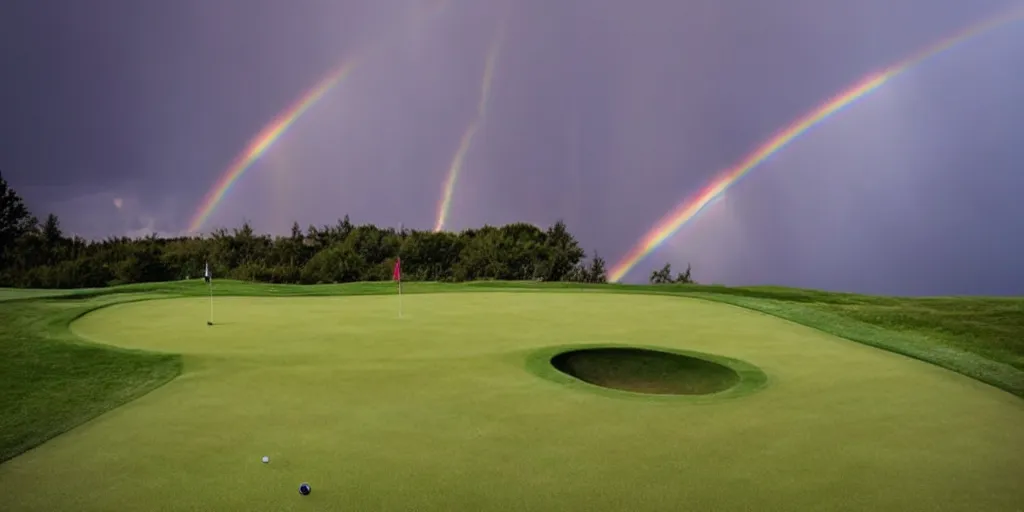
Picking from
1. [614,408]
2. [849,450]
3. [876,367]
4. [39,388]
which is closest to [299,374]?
[39,388]

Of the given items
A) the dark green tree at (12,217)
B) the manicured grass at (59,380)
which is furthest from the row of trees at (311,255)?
the manicured grass at (59,380)

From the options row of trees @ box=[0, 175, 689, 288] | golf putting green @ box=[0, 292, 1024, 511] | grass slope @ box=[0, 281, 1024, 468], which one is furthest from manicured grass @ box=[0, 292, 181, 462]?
row of trees @ box=[0, 175, 689, 288]

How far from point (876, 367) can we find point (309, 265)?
36.8 meters

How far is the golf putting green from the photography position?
13.7 feet

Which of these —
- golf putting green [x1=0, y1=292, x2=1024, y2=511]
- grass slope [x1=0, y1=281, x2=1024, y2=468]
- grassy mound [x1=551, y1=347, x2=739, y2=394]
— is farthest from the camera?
grassy mound [x1=551, y1=347, x2=739, y2=394]

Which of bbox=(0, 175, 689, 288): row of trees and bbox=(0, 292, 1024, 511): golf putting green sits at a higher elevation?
bbox=(0, 175, 689, 288): row of trees

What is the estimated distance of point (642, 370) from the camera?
8625mm

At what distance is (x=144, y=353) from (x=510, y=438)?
5.60 meters

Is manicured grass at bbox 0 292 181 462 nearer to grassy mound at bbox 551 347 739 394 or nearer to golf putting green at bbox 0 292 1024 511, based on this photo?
golf putting green at bbox 0 292 1024 511

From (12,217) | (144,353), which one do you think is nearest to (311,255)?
(12,217)

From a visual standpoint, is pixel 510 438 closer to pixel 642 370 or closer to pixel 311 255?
pixel 642 370

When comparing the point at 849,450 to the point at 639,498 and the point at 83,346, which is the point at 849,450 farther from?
the point at 83,346

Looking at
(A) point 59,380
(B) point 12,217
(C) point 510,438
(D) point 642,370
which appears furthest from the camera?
(B) point 12,217

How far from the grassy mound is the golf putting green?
1.02 ft
